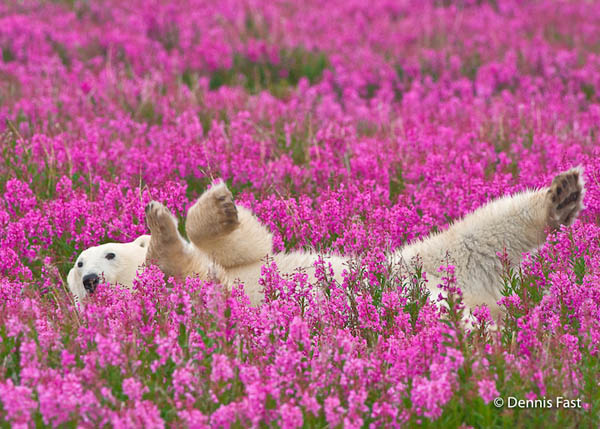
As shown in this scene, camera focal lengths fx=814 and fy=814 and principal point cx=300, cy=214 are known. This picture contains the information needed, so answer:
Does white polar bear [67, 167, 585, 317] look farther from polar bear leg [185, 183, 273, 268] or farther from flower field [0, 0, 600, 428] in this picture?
flower field [0, 0, 600, 428]

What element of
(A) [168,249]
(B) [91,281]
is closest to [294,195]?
(A) [168,249]

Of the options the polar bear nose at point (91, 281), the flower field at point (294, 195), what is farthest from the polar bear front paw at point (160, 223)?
the flower field at point (294, 195)

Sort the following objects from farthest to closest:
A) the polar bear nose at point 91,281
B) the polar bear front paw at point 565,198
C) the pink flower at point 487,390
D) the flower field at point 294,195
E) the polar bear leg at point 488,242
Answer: the polar bear leg at point 488,242 → the polar bear nose at point 91,281 → the polar bear front paw at point 565,198 → the flower field at point 294,195 → the pink flower at point 487,390

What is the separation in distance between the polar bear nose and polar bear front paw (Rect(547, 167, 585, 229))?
2.49 metres

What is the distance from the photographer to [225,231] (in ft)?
15.5

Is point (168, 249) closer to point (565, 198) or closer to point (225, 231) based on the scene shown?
point (225, 231)

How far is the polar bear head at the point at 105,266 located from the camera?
449 cm

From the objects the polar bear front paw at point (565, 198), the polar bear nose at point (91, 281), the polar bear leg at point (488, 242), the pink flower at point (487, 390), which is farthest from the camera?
the polar bear leg at point (488, 242)

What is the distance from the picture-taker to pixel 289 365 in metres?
3.01

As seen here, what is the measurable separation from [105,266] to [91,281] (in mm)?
142

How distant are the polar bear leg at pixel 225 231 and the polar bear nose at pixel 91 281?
2.11 ft

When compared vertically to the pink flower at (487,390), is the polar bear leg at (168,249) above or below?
below

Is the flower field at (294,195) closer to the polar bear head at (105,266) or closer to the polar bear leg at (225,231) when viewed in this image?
the polar bear head at (105,266)

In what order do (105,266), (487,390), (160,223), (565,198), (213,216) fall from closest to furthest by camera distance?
(487,390) < (565,198) < (160,223) < (105,266) < (213,216)
